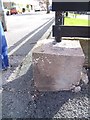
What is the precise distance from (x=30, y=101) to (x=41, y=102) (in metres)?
0.17

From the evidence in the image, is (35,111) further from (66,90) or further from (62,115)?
(66,90)

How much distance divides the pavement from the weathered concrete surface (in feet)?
0.44

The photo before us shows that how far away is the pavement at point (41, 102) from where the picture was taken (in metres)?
3.66

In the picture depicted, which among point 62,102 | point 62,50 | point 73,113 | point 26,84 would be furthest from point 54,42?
point 73,113

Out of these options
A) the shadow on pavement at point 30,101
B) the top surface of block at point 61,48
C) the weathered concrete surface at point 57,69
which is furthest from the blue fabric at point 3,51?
the weathered concrete surface at point 57,69

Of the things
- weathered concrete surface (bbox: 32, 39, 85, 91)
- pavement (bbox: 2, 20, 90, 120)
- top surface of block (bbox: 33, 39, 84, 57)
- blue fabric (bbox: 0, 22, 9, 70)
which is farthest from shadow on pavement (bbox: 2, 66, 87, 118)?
blue fabric (bbox: 0, 22, 9, 70)

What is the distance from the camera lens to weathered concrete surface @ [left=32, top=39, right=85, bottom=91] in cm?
429

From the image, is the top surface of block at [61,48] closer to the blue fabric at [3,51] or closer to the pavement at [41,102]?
the pavement at [41,102]

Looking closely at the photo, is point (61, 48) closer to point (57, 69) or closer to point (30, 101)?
point (57, 69)

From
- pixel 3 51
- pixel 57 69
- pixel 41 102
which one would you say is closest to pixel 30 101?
pixel 41 102

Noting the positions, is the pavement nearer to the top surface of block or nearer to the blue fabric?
the top surface of block

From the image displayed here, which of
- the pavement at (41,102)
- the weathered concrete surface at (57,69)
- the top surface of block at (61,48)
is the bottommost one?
the pavement at (41,102)

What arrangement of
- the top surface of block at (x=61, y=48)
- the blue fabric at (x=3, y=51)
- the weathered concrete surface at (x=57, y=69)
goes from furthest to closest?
the blue fabric at (x=3, y=51)
the top surface of block at (x=61, y=48)
the weathered concrete surface at (x=57, y=69)

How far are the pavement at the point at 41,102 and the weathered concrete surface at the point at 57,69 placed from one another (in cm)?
13
